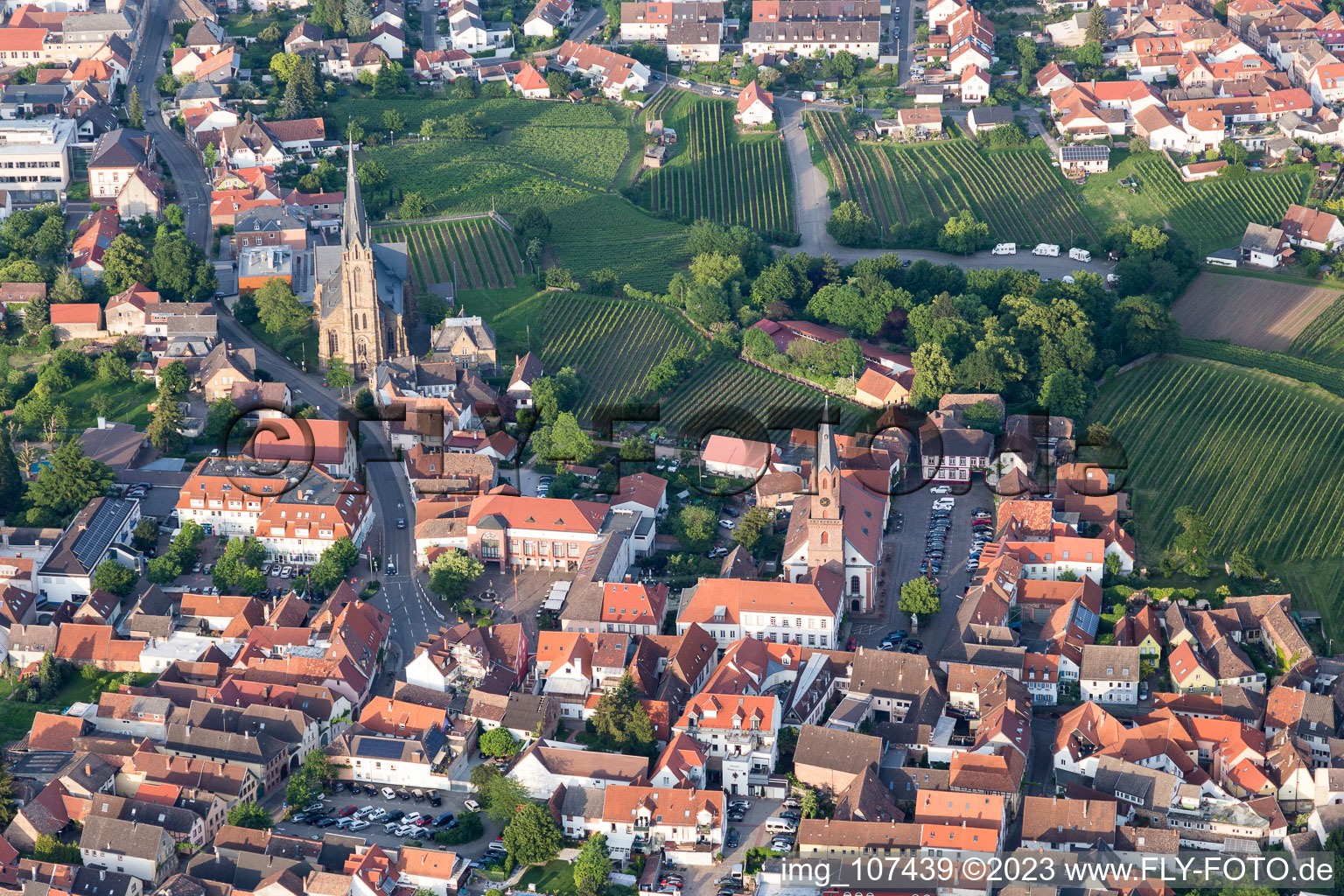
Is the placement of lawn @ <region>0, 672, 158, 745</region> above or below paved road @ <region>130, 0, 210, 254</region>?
below

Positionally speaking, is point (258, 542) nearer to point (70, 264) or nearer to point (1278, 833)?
point (70, 264)

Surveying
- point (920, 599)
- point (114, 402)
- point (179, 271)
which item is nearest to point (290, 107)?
point (179, 271)

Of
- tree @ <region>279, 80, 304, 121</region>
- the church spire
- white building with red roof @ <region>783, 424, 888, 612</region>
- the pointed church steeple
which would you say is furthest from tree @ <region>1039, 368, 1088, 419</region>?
tree @ <region>279, 80, 304, 121</region>

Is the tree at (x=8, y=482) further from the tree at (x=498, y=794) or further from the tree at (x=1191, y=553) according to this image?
the tree at (x=1191, y=553)

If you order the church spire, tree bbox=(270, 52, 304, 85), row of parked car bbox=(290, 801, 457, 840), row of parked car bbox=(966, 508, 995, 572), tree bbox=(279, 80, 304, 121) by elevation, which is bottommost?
row of parked car bbox=(290, 801, 457, 840)

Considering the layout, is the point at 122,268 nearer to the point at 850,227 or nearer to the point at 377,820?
the point at 850,227

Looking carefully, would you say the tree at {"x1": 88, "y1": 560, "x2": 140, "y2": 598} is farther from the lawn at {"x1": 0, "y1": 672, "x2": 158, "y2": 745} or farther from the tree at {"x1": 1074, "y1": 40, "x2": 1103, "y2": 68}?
the tree at {"x1": 1074, "y1": 40, "x2": 1103, "y2": 68}
